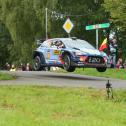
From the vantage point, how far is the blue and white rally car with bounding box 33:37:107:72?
78.2ft

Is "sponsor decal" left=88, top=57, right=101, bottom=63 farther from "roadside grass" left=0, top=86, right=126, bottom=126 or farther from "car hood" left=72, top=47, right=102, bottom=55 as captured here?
"roadside grass" left=0, top=86, right=126, bottom=126

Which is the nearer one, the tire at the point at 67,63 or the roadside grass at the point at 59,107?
the roadside grass at the point at 59,107

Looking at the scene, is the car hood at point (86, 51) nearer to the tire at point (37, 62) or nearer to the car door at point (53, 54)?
the car door at point (53, 54)

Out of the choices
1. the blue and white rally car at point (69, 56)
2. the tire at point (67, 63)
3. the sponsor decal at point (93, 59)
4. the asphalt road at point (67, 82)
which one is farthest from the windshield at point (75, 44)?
the asphalt road at point (67, 82)

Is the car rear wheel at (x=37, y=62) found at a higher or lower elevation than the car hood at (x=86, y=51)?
lower

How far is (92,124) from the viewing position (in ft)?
36.7

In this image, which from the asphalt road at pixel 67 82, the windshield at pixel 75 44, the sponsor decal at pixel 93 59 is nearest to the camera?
the asphalt road at pixel 67 82

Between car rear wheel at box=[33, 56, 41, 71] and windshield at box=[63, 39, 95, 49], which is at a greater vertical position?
windshield at box=[63, 39, 95, 49]

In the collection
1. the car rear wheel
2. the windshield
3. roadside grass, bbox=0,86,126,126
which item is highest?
the windshield

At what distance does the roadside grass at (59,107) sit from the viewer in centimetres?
1156

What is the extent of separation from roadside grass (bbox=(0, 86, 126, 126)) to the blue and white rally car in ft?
16.0

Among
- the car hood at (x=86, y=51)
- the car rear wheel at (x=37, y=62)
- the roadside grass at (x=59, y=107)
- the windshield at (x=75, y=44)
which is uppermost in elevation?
the windshield at (x=75, y=44)

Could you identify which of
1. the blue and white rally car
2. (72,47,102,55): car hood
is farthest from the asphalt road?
(72,47,102,55): car hood

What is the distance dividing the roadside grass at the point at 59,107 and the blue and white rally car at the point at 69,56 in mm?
4868
